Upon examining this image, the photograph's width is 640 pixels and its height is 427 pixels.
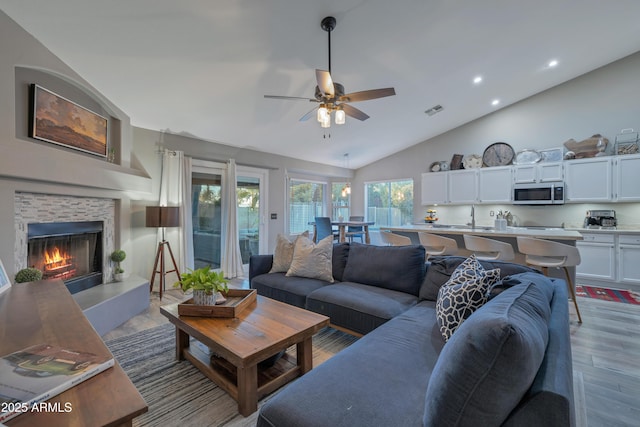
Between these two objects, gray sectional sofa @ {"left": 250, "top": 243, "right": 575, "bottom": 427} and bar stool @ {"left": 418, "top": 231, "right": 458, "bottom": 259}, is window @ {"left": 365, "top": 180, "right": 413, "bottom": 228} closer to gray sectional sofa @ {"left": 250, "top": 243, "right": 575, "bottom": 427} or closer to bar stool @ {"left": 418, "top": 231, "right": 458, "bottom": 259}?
bar stool @ {"left": 418, "top": 231, "right": 458, "bottom": 259}

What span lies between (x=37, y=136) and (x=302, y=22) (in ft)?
8.51

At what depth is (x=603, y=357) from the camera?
227 centimetres

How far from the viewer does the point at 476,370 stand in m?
0.79

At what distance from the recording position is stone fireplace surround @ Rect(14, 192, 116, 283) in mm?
2383

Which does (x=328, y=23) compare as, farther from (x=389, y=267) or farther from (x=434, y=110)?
(x=434, y=110)

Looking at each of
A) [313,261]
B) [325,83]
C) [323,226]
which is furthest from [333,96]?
[323,226]

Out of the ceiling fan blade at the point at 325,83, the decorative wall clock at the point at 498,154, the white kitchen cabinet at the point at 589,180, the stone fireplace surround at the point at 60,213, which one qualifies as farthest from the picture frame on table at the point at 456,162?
the stone fireplace surround at the point at 60,213

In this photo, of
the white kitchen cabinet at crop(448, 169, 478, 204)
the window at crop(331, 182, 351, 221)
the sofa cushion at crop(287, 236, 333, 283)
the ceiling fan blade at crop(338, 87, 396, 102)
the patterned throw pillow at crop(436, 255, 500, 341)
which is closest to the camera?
the patterned throw pillow at crop(436, 255, 500, 341)

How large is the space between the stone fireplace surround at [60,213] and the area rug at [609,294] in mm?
6363

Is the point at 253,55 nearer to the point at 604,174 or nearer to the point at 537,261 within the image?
the point at 537,261

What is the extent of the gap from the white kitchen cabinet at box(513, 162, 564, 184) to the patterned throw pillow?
4616 millimetres

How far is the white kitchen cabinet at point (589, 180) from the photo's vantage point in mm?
4465

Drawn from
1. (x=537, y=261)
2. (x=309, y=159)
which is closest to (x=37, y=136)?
(x=309, y=159)

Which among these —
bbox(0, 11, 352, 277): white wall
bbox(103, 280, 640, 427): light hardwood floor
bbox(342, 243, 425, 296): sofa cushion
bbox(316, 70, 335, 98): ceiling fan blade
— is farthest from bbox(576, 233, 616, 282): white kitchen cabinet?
bbox(0, 11, 352, 277): white wall
